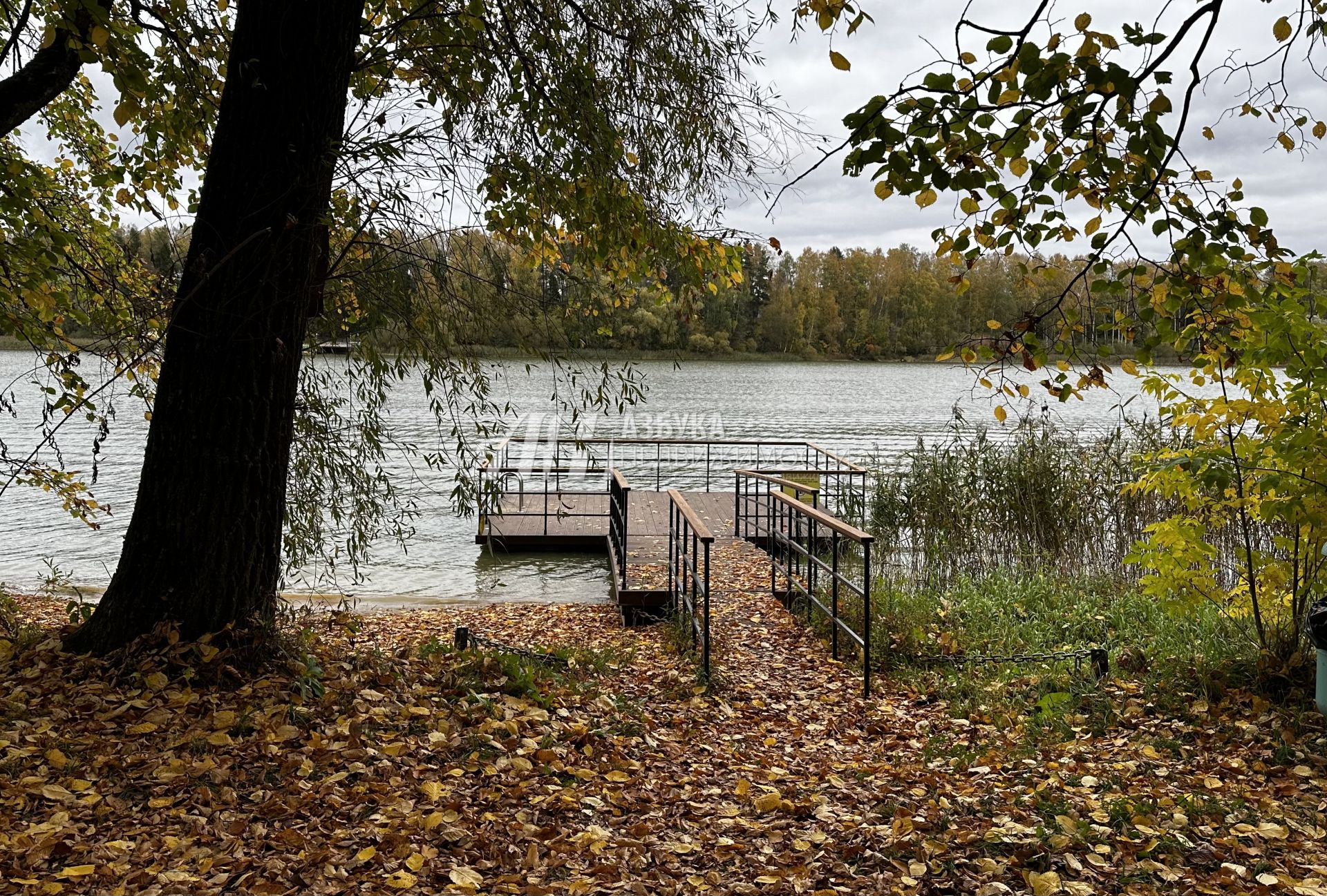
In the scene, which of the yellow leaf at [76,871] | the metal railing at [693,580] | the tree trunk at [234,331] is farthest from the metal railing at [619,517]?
the yellow leaf at [76,871]

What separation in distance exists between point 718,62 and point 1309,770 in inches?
185

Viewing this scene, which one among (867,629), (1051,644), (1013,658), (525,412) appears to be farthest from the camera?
(525,412)

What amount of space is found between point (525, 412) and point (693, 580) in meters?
26.1

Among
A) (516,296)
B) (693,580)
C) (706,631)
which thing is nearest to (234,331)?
(516,296)

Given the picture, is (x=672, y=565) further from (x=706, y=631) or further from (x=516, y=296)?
(x=516, y=296)

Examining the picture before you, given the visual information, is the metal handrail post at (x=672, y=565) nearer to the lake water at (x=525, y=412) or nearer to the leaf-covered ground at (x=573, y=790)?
the lake water at (x=525, y=412)

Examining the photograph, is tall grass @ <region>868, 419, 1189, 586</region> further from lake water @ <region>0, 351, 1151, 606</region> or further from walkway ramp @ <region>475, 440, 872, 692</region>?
lake water @ <region>0, 351, 1151, 606</region>

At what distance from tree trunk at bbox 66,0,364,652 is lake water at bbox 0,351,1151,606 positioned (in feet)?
2.71

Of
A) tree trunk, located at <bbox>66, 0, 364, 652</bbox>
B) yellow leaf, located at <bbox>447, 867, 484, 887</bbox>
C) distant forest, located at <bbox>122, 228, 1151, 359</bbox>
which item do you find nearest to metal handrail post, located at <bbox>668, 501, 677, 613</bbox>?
distant forest, located at <bbox>122, 228, 1151, 359</bbox>

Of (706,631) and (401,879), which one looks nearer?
(401,879)

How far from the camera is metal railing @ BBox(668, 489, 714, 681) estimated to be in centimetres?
569

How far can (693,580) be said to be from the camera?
672 centimetres

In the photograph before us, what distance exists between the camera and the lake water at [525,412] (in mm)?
11531

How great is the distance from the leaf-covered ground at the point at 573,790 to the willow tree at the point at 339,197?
610mm
